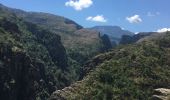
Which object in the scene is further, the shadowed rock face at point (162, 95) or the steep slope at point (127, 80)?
the steep slope at point (127, 80)

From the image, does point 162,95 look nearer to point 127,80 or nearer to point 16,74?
point 127,80

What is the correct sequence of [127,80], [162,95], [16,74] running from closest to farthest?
[162,95]
[127,80]
[16,74]

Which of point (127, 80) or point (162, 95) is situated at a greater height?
point (162, 95)

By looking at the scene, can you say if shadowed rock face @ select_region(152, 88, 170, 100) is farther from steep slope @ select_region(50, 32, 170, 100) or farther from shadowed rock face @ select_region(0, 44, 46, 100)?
shadowed rock face @ select_region(0, 44, 46, 100)

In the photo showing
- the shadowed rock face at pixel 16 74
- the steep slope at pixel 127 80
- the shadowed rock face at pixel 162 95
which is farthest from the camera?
the shadowed rock face at pixel 16 74

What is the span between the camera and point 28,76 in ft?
651

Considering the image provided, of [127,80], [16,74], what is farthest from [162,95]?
[16,74]

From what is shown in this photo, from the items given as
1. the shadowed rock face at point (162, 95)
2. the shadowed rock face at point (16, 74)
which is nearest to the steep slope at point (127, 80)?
the shadowed rock face at point (162, 95)

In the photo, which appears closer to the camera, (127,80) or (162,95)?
(162,95)

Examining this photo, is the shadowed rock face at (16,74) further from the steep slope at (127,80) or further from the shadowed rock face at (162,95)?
the shadowed rock face at (162,95)

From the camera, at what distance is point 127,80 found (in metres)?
142

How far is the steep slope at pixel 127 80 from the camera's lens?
132 metres

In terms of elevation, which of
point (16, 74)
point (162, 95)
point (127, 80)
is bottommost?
point (16, 74)

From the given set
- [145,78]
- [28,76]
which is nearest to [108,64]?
[145,78]
